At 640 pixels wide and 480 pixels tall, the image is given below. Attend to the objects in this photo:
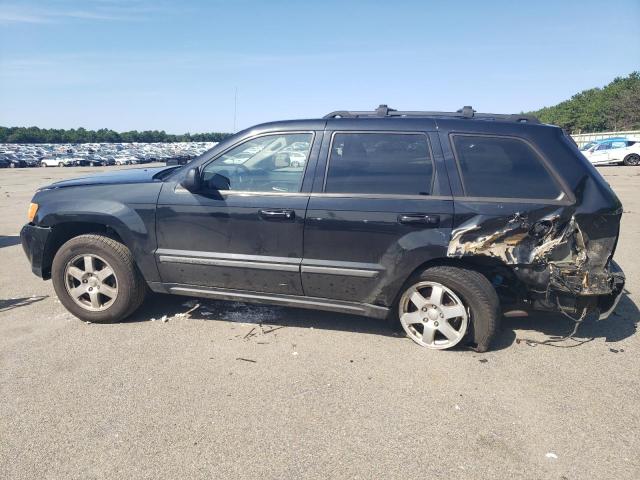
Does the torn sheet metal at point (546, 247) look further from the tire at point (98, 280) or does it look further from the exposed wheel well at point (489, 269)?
the tire at point (98, 280)

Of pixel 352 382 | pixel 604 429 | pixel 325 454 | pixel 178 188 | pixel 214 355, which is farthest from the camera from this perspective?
pixel 178 188

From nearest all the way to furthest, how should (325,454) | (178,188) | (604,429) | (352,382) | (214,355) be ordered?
(325,454) → (604,429) → (352,382) → (214,355) → (178,188)

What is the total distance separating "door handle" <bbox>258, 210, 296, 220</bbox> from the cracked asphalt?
41.6 inches

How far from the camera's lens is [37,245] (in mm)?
4426

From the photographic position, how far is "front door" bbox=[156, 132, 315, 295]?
12.6 ft

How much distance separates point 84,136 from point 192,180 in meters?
172

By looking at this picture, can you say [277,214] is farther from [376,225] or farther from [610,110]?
[610,110]

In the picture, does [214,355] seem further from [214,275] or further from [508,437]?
[508,437]

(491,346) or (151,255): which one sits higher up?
(151,255)

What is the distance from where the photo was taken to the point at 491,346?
387cm

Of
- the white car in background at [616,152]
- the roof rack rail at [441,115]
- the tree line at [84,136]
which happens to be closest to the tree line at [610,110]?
the white car in background at [616,152]

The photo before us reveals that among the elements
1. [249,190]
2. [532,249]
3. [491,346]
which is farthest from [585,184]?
[249,190]

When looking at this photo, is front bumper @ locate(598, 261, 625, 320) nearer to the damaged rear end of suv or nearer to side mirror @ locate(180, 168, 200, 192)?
the damaged rear end of suv

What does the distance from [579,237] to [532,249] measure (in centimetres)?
35
